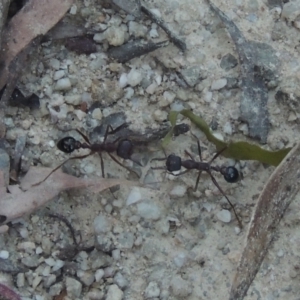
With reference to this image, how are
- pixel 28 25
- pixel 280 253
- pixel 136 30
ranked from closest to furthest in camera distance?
1. pixel 280 253
2. pixel 28 25
3. pixel 136 30

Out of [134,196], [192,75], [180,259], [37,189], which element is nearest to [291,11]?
A: [192,75]

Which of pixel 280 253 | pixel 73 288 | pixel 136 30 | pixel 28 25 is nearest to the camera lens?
pixel 73 288

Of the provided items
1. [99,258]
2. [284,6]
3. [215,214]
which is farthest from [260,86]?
[99,258]

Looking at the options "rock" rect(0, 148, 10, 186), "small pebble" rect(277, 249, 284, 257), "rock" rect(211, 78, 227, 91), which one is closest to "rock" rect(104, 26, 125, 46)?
"rock" rect(211, 78, 227, 91)

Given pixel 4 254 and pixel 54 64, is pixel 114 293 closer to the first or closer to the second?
pixel 4 254

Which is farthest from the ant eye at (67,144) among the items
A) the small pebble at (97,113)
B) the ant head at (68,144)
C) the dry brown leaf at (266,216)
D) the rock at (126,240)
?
the dry brown leaf at (266,216)

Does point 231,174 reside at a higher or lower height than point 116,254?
higher

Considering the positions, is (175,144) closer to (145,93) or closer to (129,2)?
(145,93)
